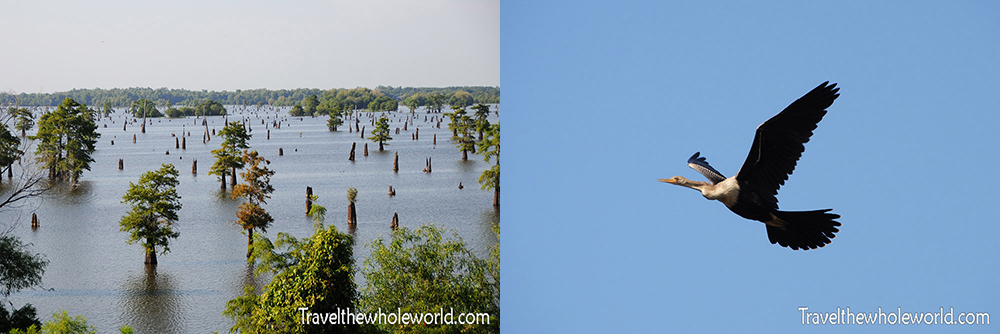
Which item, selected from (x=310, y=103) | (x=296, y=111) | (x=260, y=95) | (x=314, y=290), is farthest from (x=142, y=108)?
(x=314, y=290)

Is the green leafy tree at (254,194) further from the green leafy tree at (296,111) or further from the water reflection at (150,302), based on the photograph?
the green leafy tree at (296,111)

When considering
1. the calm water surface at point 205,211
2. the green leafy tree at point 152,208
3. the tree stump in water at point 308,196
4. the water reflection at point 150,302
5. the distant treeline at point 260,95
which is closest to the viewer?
the distant treeline at point 260,95

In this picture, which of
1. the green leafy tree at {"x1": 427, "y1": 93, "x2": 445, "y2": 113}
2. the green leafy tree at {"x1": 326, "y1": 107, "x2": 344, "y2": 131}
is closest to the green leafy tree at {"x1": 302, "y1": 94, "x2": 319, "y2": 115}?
the green leafy tree at {"x1": 326, "y1": 107, "x2": 344, "y2": 131}

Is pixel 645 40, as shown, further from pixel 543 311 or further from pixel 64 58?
pixel 64 58

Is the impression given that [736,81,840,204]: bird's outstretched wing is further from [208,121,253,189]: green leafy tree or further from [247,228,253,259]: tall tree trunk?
[247,228,253,259]: tall tree trunk

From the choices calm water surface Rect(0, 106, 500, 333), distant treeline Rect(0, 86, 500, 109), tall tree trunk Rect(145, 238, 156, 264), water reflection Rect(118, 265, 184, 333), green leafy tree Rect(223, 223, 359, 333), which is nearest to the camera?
green leafy tree Rect(223, 223, 359, 333)

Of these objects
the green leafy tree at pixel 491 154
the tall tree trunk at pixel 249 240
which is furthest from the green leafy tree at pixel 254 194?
the green leafy tree at pixel 491 154

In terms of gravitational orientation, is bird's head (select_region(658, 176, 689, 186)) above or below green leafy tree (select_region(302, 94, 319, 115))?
below
